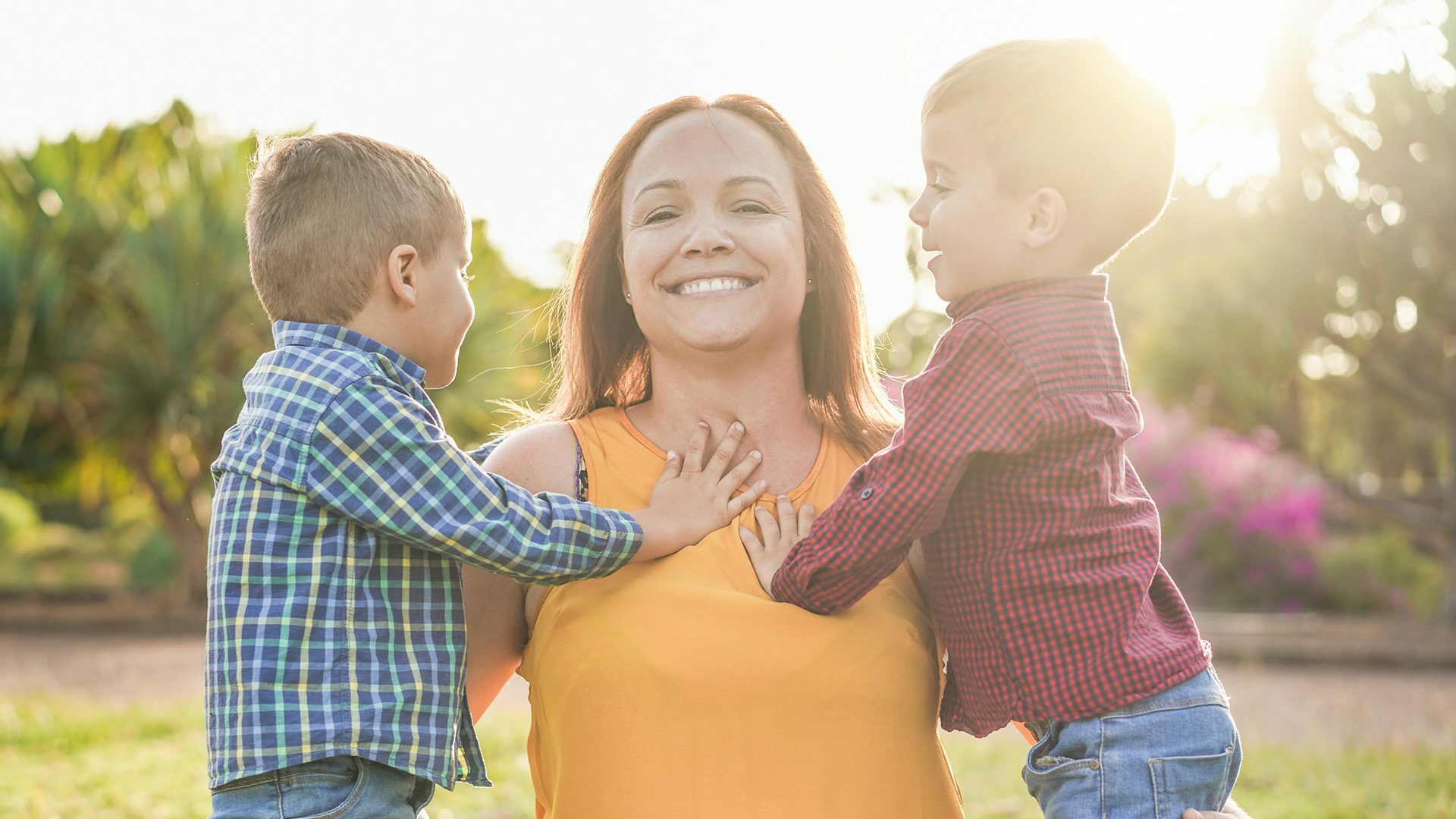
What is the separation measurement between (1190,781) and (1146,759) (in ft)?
0.27

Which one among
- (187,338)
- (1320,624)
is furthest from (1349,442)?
(187,338)

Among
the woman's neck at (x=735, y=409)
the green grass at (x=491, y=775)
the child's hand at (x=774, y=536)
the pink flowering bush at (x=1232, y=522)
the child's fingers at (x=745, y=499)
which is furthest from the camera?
the pink flowering bush at (x=1232, y=522)

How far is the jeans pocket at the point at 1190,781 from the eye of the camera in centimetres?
182

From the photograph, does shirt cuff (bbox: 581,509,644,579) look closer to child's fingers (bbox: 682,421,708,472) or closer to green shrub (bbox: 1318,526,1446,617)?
child's fingers (bbox: 682,421,708,472)

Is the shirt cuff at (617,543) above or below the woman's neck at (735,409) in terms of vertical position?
below

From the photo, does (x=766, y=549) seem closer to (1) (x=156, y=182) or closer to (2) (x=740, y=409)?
(2) (x=740, y=409)

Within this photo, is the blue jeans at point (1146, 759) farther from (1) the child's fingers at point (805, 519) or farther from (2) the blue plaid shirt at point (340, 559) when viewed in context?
(2) the blue plaid shirt at point (340, 559)

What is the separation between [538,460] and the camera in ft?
7.11

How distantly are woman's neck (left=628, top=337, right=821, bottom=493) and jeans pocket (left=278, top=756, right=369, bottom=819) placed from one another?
0.78 meters

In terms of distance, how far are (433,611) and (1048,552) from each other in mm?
899

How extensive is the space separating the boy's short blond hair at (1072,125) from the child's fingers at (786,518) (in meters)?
0.62

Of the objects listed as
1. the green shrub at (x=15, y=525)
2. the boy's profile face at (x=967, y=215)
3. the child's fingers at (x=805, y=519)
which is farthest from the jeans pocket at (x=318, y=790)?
the green shrub at (x=15, y=525)

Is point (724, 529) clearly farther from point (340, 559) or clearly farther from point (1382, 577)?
point (1382, 577)

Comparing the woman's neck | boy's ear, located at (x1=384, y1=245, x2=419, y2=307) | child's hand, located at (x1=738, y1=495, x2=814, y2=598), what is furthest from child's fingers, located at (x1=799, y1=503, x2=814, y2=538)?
boy's ear, located at (x1=384, y1=245, x2=419, y2=307)
